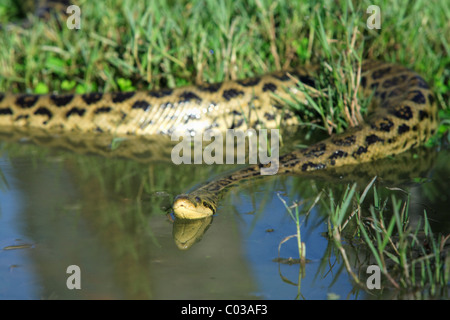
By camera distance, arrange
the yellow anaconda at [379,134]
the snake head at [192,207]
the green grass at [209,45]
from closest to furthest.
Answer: the snake head at [192,207] < the yellow anaconda at [379,134] < the green grass at [209,45]

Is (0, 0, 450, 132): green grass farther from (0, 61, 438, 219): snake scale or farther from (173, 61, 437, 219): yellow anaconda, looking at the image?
(173, 61, 437, 219): yellow anaconda

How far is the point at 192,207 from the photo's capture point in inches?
176

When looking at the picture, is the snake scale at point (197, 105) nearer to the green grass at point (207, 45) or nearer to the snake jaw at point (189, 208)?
the green grass at point (207, 45)

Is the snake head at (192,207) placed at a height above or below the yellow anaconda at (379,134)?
A: below

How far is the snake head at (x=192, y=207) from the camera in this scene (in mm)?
4473

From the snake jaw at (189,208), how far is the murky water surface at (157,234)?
69 millimetres

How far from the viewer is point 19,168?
5902 mm

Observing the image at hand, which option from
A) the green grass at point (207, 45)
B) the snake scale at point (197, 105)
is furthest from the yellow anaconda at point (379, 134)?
the green grass at point (207, 45)

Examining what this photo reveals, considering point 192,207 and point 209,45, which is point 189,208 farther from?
point 209,45

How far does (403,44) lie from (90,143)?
3.99m

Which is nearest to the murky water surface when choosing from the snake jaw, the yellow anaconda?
the snake jaw

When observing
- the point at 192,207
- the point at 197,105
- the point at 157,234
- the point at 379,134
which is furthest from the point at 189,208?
the point at 197,105

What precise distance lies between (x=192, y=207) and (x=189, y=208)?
0.03 meters

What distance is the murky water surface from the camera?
3666 millimetres
